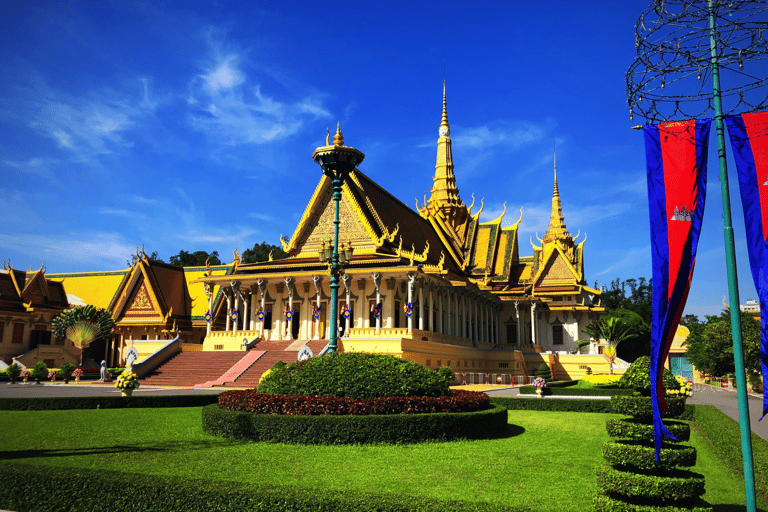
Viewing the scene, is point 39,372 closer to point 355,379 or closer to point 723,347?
point 355,379

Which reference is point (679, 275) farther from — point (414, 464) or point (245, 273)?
point (245, 273)

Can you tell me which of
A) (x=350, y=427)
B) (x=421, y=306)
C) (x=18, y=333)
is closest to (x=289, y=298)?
(x=421, y=306)

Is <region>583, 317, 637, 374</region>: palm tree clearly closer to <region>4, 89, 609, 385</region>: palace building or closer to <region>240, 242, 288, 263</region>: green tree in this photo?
<region>4, 89, 609, 385</region>: palace building

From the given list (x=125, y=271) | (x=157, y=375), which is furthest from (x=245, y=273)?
(x=125, y=271)

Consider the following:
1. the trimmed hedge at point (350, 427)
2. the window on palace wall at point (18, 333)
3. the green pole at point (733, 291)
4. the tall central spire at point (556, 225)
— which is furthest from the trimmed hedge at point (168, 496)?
the tall central spire at point (556, 225)

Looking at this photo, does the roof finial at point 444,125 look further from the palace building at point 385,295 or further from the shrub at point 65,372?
the shrub at point 65,372

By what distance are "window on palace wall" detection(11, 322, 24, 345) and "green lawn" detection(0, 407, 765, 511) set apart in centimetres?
3426

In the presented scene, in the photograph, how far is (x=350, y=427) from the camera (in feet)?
33.5

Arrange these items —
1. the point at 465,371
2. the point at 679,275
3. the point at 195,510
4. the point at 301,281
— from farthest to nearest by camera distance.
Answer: the point at 465,371 → the point at 301,281 → the point at 195,510 → the point at 679,275

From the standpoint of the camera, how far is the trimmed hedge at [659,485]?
201 inches

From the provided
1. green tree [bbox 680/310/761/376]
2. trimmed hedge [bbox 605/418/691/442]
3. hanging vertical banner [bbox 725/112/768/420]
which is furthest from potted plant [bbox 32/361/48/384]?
green tree [bbox 680/310/761/376]

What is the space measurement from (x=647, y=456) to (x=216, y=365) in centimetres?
2663

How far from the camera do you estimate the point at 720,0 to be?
5.43 m

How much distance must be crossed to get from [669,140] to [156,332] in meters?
43.3
